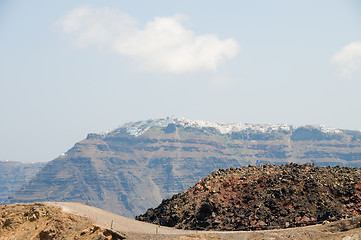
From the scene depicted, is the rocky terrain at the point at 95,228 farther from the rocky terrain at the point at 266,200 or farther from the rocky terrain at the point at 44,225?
the rocky terrain at the point at 266,200

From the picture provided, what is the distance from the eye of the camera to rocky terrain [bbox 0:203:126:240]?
5866 centimetres

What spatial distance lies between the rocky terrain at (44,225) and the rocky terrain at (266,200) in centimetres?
1838

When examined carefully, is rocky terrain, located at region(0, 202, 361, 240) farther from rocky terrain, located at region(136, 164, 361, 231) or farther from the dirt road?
rocky terrain, located at region(136, 164, 361, 231)

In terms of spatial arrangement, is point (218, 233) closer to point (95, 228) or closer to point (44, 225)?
point (95, 228)

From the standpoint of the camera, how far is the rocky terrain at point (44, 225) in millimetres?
58656

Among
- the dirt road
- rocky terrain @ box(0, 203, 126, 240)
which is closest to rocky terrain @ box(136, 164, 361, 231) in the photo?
the dirt road

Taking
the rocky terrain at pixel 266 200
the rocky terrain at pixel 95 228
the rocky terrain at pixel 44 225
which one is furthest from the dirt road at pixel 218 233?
the rocky terrain at pixel 266 200

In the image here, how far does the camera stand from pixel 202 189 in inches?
3169

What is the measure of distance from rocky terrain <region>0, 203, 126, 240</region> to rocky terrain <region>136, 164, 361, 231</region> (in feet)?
60.3

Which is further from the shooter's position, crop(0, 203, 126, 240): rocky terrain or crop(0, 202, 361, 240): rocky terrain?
crop(0, 203, 126, 240): rocky terrain

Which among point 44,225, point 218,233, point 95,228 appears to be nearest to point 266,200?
point 218,233

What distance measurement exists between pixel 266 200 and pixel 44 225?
1406 inches

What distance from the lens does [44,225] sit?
62.8 m

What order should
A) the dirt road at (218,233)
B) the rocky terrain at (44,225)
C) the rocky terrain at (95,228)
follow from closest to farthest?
1. the dirt road at (218,233)
2. the rocky terrain at (95,228)
3. the rocky terrain at (44,225)
